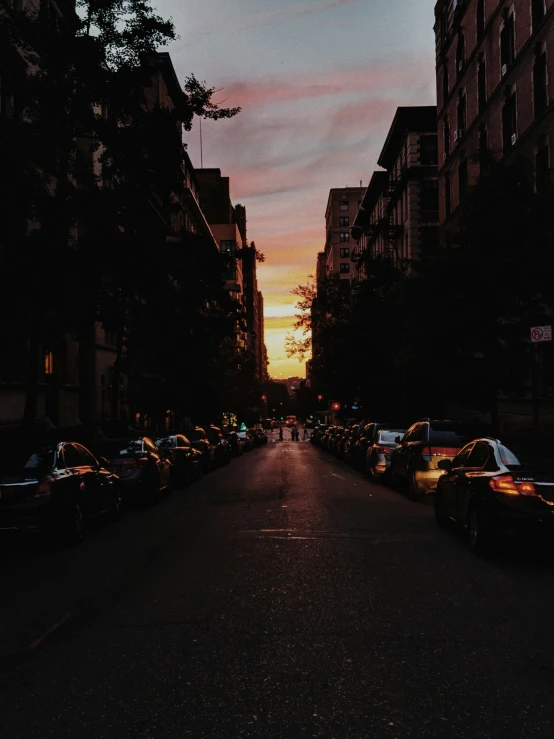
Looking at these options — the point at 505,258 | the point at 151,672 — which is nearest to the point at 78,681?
the point at 151,672

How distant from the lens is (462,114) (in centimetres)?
3894

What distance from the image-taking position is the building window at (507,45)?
3049cm

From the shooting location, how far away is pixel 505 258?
21406mm

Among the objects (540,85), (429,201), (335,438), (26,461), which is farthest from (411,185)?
(26,461)

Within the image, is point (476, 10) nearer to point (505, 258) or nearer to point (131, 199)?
point (505, 258)

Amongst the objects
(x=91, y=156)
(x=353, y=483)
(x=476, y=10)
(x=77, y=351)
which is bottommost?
(x=353, y=483)

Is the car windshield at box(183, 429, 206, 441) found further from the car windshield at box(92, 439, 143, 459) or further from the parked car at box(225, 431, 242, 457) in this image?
the parked car at box(225, 431, 242, 457)

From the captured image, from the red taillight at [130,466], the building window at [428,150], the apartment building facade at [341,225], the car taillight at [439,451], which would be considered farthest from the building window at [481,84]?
the apartment building facade at [341,225]

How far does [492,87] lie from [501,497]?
2795cm

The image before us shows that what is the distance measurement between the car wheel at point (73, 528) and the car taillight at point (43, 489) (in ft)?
1.66

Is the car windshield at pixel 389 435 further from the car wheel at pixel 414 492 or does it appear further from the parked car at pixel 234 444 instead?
the parked car at pixel 234 444

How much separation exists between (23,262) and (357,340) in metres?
27.1

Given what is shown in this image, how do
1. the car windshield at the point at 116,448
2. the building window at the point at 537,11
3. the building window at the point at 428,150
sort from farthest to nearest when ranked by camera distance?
1. the building window at the point at 428,150
2. the building window at the point at 537,11
3. the car windshield at the point at 116,448

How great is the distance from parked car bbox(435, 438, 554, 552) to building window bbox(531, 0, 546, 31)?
2255cm
